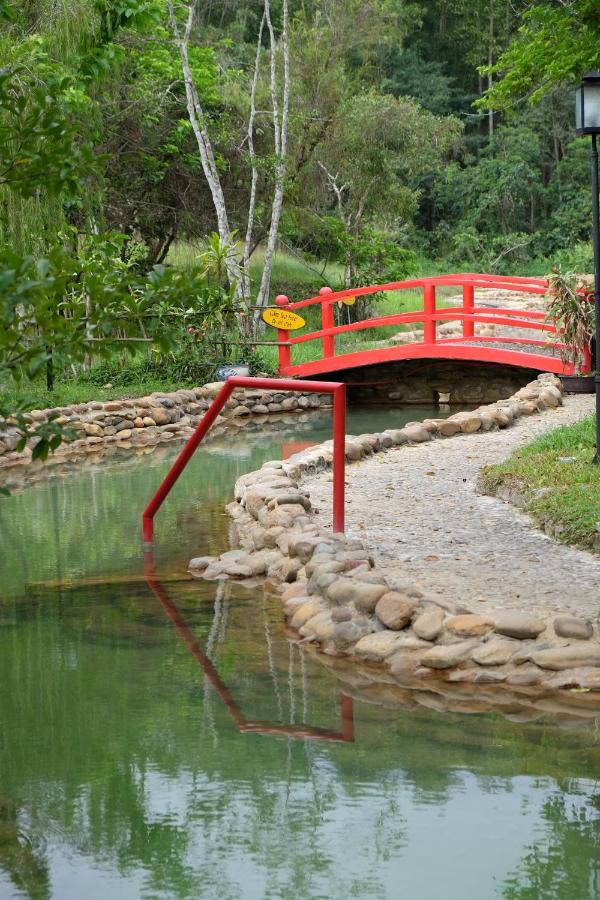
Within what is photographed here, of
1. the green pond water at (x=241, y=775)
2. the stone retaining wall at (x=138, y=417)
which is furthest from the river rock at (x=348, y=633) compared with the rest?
the stone retaining wall at (x=138, y=417)

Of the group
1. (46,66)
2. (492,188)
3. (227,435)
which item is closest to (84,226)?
(227,435)

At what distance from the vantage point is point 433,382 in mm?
16203

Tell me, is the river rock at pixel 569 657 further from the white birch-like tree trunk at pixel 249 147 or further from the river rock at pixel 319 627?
the white birch-like tree trunk at pixel 249 147

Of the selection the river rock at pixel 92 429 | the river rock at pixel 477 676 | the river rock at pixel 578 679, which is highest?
the river rock at pixel 578 679

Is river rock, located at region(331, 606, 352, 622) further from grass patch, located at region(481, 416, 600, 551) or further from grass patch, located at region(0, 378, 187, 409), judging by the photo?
grass patch, located at region(0, 378, 187, 409)

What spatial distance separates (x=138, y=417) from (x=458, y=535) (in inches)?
289

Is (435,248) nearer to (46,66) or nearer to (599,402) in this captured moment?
(46,66)

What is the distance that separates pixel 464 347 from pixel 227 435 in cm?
298

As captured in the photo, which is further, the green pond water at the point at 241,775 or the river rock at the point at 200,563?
the river rock at the point at 200,563

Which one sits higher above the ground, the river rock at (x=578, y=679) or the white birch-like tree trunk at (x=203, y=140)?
the white birch-like tree trunk at (x=203, y=140)

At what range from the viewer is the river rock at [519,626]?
5070 mm

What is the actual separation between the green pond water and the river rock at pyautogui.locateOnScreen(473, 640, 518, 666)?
40cm

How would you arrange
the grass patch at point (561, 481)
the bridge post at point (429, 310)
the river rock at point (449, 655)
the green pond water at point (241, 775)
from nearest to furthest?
the green pond water at point (241, 775) → the river rock at point (449, 655) → the grass patch at point (561, 481) → the bridge post at point (429, 310)

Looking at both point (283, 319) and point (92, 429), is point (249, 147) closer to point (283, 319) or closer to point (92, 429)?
point (283, 319)
